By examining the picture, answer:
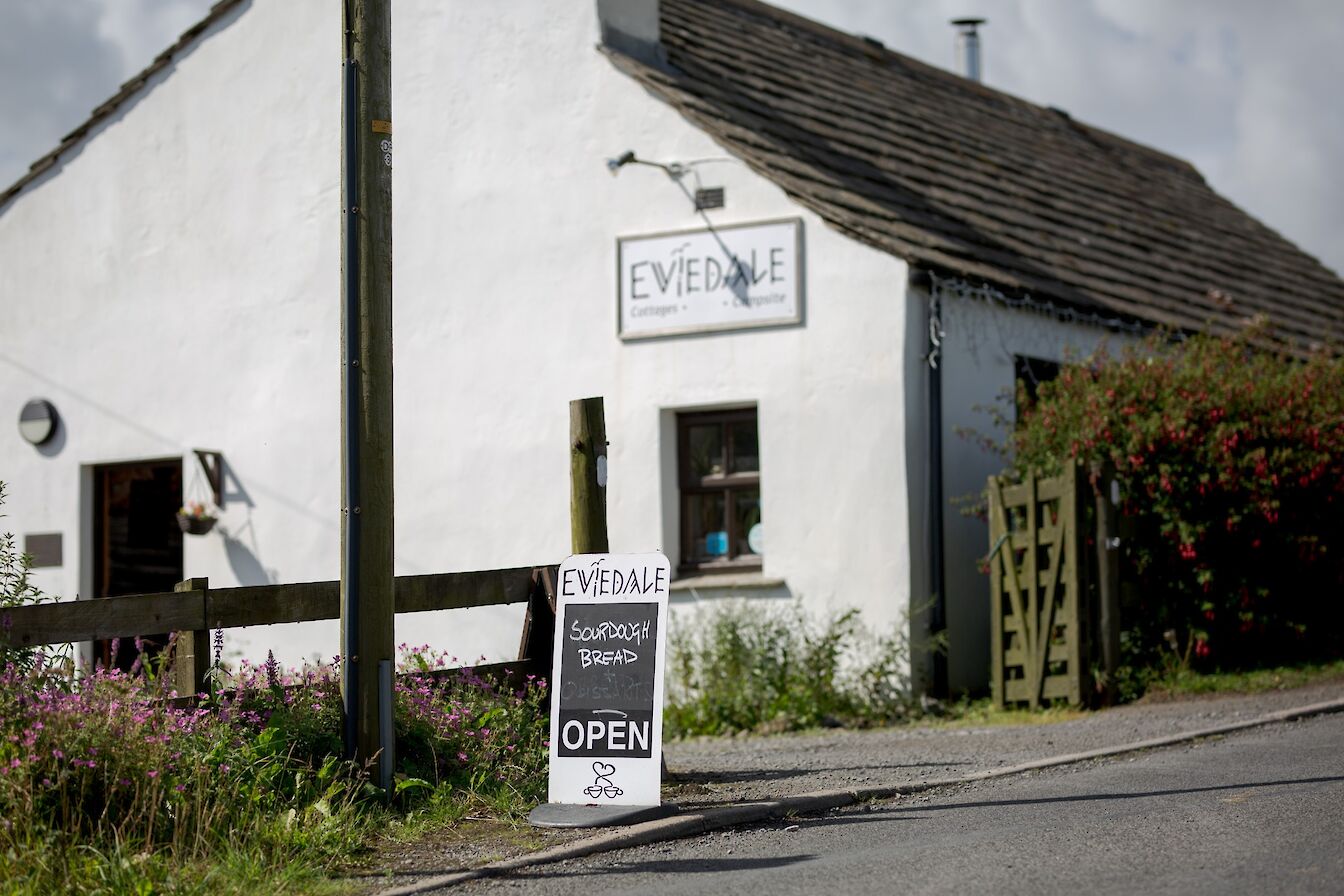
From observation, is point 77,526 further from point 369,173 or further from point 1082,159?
point 1082,159

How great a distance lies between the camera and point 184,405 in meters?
15.5

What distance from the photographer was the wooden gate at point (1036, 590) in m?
11.5

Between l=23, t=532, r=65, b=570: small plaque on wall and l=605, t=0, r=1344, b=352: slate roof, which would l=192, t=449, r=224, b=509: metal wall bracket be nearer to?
l=23, t=532, r=65, b=570: small plaque on wall

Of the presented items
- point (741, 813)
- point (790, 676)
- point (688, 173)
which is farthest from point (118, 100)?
point (741, 813)

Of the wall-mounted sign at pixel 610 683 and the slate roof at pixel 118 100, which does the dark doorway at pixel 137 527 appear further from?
the wall-mounted sign at pixel 610 683

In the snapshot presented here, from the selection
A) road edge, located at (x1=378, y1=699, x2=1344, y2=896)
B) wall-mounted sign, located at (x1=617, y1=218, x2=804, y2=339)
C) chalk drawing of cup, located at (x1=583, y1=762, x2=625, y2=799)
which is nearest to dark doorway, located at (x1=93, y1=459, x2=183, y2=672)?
wall-mounted sign, located at (x1=617, y1=218, x2=804, y2=339)

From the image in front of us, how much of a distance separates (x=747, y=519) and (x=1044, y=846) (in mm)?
6975

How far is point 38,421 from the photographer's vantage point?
52.7ft

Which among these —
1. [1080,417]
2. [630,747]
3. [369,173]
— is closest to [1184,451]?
[1080,417]

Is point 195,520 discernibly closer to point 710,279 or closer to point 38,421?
point 38,421

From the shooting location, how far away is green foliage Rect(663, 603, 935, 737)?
39.7ft

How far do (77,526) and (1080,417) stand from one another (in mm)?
Result: 9246

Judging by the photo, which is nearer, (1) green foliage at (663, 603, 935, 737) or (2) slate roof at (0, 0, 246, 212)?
(1) green foliage at (663, 603, 935, 737)

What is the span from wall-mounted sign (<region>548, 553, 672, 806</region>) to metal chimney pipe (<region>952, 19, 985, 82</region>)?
20555 mm
